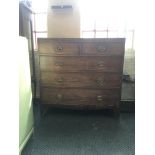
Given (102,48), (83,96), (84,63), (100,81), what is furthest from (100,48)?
(83,96)

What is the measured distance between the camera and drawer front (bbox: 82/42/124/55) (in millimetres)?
1993

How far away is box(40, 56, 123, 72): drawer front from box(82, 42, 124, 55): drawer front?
0.21 ft

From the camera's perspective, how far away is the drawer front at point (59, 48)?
2.01 m

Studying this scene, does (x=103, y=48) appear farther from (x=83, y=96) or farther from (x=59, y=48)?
(x=83, y=96)

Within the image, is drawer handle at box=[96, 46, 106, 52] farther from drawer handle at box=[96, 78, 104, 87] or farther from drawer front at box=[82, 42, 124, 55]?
drawer handle at box=[96, 78, 104, 87]

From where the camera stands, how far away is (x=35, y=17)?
8.66 ft

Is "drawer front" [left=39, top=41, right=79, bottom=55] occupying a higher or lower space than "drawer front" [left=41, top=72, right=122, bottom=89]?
higher

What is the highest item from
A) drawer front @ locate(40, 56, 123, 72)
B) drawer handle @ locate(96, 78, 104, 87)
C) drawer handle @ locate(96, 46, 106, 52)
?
drawer handle @ locate(96, 46, 106, 52)

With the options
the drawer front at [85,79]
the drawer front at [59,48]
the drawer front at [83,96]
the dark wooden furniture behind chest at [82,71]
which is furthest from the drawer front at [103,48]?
the drawer front at [83,96]

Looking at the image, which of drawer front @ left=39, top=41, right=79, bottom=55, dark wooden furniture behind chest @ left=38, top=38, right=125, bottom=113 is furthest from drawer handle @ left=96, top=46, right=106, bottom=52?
drawer front @ left=39, top=41, right=79, bottom=55

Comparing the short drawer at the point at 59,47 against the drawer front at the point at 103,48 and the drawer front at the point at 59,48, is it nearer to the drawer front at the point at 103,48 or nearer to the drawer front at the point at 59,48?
the drawer front at the point at 59,48
